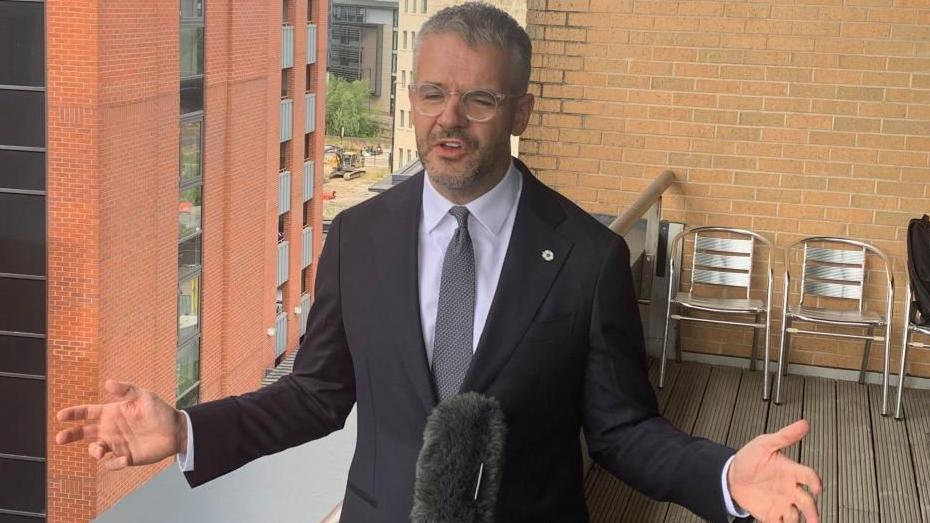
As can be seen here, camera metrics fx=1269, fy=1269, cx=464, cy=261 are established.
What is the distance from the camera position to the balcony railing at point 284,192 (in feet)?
99.6

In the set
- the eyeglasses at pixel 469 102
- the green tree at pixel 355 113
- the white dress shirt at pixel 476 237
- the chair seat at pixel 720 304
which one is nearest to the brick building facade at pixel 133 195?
the green tree at pixel 355 113

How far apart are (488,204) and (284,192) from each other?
29.6 meters

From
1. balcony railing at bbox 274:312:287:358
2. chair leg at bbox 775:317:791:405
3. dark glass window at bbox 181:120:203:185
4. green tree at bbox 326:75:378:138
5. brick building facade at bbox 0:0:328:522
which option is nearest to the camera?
chair leg at bbox 775:317:791:405

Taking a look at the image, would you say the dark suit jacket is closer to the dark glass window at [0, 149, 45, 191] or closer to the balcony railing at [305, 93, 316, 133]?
the dark glass window at [0, 149, 45, 191]

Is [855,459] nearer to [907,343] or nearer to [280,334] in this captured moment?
[907,343]

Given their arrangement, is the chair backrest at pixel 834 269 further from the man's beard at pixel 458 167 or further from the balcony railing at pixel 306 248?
the balcony railing at pixel 306 248

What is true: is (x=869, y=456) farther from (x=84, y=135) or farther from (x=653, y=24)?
(x=84, y=135)

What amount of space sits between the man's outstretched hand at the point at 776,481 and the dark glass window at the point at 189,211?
2705 cm

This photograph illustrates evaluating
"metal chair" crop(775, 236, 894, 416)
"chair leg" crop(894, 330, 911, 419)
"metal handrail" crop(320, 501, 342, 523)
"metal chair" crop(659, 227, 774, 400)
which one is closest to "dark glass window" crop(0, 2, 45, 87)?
"metal chair" crop(659, 227, 774, 400)

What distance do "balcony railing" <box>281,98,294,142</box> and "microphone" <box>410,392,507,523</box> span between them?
1066 inches

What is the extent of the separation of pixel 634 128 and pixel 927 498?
1.84m

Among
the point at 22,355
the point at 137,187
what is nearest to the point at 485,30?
the point at 137,187

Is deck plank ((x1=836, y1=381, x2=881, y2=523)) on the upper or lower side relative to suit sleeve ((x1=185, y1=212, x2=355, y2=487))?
lower

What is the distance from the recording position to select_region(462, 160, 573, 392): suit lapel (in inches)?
50.6
